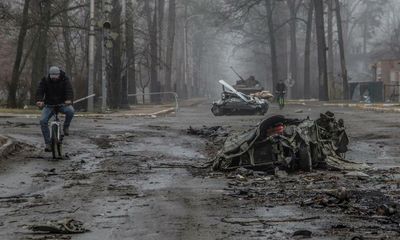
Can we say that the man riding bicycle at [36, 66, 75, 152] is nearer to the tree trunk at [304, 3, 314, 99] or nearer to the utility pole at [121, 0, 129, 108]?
the utility pole at [121, 0, 129, 108]

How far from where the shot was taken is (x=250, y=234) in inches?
250

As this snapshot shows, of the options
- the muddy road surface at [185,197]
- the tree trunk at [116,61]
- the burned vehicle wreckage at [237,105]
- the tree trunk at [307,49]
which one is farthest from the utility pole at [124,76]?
the tree trunk at [307,49]

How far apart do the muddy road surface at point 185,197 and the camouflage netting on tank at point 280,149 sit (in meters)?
0.33

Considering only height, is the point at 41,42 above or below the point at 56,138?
above

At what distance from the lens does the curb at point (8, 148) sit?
13233 mm

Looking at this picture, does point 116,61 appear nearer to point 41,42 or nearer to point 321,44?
point 41,42

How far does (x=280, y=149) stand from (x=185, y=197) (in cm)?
290

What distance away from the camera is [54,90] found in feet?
45.2

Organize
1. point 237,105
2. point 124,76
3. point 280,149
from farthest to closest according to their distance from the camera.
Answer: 1. point 124,76
2. point 237,105
3. point 280,149

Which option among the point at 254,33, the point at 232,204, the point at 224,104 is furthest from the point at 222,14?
the point at 232,204

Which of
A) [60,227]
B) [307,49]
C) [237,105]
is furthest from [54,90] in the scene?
[307,49]

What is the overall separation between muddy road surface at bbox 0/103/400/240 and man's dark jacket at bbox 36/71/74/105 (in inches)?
42.8

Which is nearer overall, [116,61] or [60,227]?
[60,227]

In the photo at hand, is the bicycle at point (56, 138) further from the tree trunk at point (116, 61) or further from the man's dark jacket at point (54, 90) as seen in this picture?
the tree trunk at point (116, 61)
